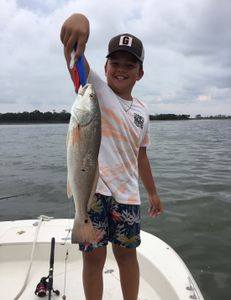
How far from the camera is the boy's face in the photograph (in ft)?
9.19

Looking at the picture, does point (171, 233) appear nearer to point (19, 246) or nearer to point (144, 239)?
point (144, 239)

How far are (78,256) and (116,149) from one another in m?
2.18

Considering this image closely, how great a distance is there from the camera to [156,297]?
142 inches

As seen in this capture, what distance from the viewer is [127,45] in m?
2.76

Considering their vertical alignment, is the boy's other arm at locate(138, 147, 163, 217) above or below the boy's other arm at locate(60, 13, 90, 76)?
below

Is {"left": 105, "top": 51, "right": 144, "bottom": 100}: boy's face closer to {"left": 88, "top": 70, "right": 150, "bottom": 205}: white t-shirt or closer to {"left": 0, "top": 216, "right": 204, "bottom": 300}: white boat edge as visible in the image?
{"left": 88, "top": 70, "right": 150, "bottom": 205}: white t-shirt

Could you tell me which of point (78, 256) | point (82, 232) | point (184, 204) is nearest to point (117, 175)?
point (82, 232)

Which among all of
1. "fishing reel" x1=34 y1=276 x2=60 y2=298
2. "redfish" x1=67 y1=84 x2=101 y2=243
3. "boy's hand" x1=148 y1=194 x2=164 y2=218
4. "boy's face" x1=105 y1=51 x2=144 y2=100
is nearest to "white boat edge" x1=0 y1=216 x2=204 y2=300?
"fishing reel" x1=34 y1=276 x2=60 y2=298

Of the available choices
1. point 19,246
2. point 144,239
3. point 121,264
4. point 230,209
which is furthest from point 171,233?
point 121,264

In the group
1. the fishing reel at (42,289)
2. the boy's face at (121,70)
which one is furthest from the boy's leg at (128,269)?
the boy's face at (121,70)

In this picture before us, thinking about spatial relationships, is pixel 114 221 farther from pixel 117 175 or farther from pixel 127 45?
pixel 127 45

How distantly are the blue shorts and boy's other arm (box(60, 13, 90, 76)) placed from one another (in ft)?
3.73

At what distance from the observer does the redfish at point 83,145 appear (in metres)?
2.14

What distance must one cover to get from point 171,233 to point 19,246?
3814 mm
